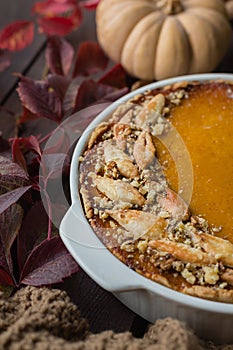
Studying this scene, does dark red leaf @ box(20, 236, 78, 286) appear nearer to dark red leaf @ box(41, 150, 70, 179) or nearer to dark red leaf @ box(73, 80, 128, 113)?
Result: dark red leaf @ box(41, 150, 70, 179)

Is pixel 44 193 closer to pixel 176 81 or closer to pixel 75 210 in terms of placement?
pixel 75 210

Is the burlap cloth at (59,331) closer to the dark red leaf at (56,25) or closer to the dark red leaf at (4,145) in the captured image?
the dark red leaf at (4,145)

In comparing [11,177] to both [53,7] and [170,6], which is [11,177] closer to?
[170,6]

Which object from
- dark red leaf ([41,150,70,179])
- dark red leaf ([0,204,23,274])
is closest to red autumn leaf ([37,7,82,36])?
dark red leaf ([41,150,70,179])

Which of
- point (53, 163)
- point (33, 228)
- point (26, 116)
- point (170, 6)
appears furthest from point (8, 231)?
point (170, 6)

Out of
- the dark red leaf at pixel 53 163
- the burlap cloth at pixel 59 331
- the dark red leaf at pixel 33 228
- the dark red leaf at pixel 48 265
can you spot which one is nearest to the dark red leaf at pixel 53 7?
the dark red leaf at pixel 53 163

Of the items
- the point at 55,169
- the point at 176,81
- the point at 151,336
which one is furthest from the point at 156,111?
the point at 151,336
